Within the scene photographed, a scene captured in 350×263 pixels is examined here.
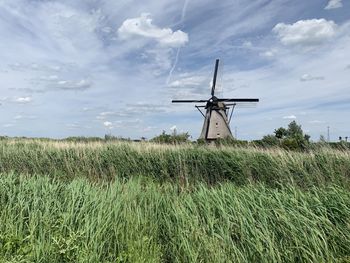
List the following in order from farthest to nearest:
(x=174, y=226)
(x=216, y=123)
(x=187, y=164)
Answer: (x=216, y=123), (x=187, y=164), (x=174, y=226)

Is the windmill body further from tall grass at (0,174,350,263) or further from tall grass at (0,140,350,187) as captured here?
tall grass at (0,174,350,263)

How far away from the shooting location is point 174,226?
5195 mm

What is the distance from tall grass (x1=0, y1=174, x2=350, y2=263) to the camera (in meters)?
4.47

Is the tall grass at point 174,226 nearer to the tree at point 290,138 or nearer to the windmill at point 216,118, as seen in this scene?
the tree at point 290,138

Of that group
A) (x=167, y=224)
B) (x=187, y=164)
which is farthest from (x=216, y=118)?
(x=167, y=224)

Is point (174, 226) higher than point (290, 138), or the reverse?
point (290, 138)

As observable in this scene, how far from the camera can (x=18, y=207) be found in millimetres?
5520

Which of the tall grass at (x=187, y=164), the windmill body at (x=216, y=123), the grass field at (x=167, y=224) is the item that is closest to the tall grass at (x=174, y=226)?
the grass field at (x=167, y=224)

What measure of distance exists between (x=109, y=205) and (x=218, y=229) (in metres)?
1.59

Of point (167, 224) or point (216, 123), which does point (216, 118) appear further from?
point (167, 224)

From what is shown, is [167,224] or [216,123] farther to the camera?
[216,123]

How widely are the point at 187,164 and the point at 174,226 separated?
8.19 m

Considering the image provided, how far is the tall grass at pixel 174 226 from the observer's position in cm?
447

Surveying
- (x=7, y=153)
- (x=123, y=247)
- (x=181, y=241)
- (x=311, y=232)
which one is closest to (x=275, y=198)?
(x=311, y=232)
